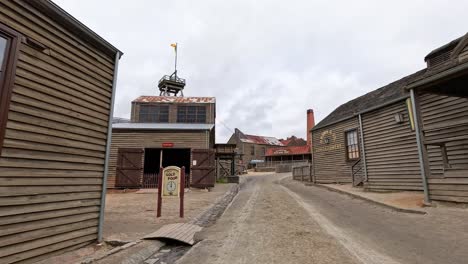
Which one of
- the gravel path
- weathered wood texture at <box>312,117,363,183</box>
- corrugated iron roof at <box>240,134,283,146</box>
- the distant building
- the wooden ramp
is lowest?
the gravel path

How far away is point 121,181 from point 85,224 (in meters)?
12.5

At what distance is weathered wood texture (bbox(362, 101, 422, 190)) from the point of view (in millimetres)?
10752

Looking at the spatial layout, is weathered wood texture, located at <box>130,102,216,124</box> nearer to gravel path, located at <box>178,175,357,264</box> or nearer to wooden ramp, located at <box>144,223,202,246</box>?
gravel path, located at <box>178,175,357,264</box>

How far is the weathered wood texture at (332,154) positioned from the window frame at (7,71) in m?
14.7

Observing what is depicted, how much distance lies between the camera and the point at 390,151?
38.5 feet

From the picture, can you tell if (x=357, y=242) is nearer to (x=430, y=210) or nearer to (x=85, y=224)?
(x=430, y=210)

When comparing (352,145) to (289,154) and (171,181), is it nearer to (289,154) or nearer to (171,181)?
(171,181)

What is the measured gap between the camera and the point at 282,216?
294 inches

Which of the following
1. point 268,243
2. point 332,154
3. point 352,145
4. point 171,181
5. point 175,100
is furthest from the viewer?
point 175,100

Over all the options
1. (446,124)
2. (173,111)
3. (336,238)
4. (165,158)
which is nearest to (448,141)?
(446,124)

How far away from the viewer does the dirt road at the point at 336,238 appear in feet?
13.0

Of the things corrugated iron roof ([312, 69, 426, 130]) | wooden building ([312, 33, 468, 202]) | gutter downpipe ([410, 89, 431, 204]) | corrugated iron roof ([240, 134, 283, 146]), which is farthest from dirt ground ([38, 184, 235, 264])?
corrugated iron roof ([240, 134, 283, 146])

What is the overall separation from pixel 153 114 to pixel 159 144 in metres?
8.11

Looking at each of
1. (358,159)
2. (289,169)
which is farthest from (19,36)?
(289,169)
